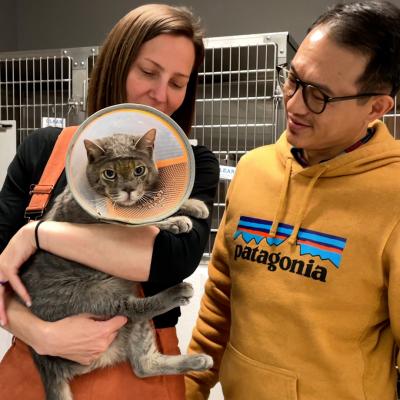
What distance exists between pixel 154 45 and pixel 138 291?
47 centimetres

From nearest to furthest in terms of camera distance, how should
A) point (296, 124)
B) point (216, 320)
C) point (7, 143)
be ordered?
1. point (296, 124)
2. point (216, 320)
3. point (7, 143)

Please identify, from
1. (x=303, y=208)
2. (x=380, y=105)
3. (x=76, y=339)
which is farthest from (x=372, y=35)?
(x=76, y=339)

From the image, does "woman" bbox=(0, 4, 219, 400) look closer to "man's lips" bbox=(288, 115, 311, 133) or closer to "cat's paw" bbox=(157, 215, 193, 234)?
"cat's paw" bbox=(157, 215, 193, 234)

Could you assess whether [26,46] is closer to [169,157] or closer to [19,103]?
[19,103]

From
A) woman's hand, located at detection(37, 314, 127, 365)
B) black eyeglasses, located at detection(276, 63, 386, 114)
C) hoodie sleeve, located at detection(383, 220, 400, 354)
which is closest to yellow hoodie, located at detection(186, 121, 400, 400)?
hoodie sleeve, located at detection(383, 220, 400, 354)

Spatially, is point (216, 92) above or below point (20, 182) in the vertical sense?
above

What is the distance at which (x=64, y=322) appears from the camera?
0.81 meters

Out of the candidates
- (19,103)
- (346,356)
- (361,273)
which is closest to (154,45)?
(361,273)

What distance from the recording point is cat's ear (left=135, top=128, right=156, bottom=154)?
0.73m

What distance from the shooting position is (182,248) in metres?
0.82

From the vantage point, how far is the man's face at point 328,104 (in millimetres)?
872

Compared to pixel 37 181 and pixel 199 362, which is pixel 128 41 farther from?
pixel 199 362

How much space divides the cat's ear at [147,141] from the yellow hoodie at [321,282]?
371 millimetres

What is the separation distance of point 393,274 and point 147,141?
51cm
